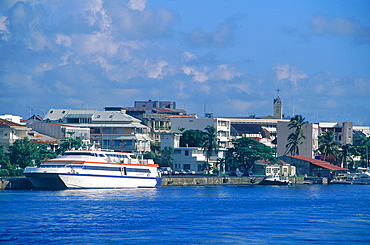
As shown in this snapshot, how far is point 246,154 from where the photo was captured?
14050cm

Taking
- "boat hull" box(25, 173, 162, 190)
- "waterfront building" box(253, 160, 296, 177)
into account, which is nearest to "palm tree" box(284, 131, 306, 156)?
"waterfront building" box(253, 160, 296, 177)

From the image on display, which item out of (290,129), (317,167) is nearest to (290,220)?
(317,167)

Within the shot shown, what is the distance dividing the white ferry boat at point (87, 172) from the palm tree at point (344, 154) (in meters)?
70.0

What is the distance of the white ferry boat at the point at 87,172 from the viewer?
95000mm

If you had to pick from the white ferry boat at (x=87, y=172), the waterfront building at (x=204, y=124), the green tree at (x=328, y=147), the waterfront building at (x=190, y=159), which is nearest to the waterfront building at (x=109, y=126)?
the waterfront building at (x=190, y=159)

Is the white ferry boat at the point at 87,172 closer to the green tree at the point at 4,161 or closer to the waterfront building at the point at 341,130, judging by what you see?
the green tree at the point at 4,161

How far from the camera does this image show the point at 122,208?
72312 millimetres

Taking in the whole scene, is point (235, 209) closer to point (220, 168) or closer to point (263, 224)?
point (263, 224)

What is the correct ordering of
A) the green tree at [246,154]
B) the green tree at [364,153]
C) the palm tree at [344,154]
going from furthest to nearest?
the green tree at [364,153] → the palm tree at [344,154] → the green tree at [246,154]

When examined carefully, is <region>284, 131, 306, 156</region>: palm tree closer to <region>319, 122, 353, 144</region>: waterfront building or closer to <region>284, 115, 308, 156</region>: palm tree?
<region>284, 115, 308, 156</region>: palm tree

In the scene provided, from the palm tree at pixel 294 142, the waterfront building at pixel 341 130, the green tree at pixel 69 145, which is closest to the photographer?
the green tree at pixel 69 145

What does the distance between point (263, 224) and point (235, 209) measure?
13.0 m

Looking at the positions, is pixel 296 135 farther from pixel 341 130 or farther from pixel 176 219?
pixel 176 219

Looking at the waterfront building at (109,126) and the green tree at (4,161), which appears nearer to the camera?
the green tree at (4,161)
